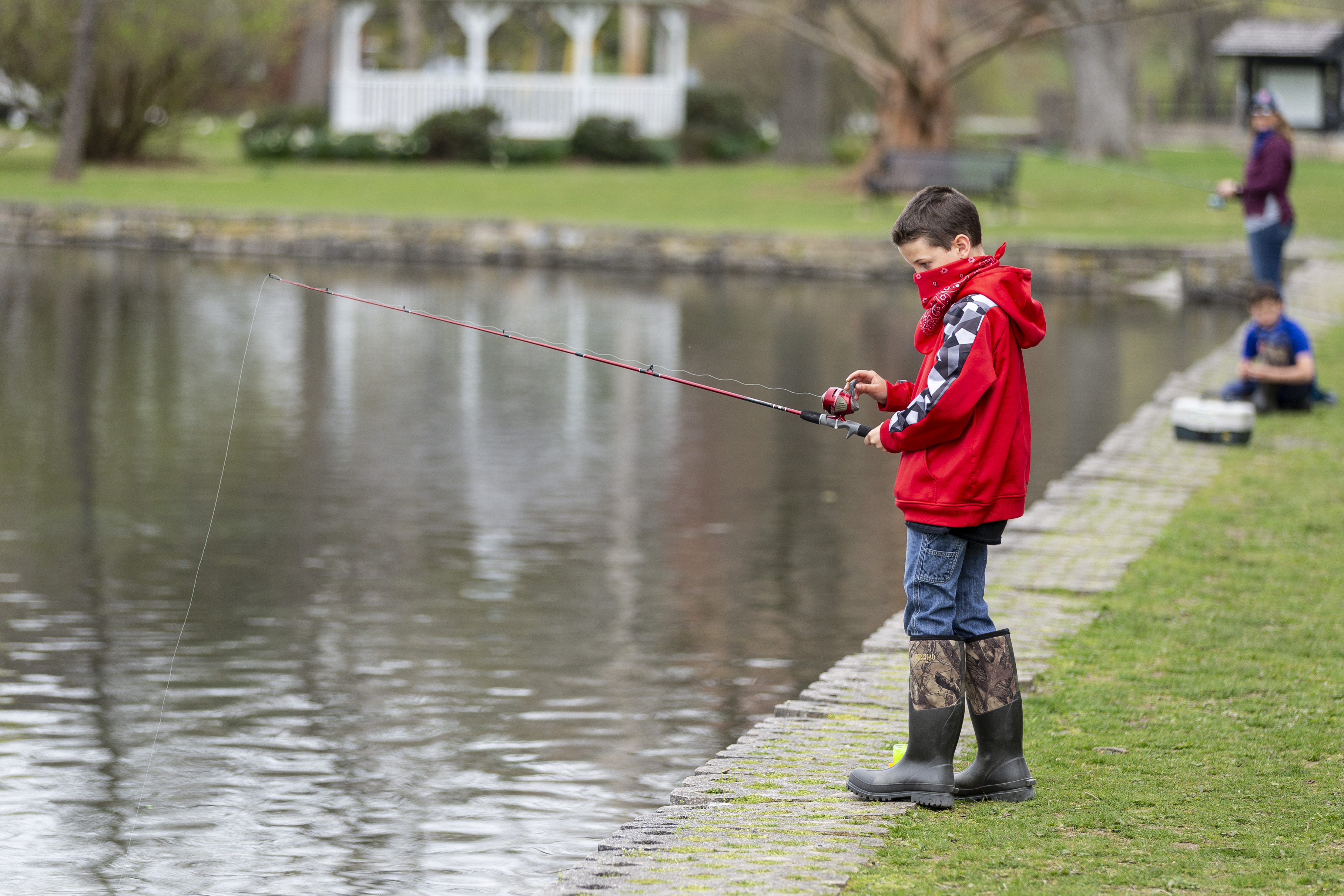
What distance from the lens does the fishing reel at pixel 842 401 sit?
5.02 m

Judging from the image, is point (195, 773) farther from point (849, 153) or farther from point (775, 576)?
point (849, 153)

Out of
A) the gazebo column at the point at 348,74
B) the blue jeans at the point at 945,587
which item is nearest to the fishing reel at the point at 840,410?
the blue jeans at the point at 945,587

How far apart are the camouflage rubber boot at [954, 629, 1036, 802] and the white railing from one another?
3528 centimetres

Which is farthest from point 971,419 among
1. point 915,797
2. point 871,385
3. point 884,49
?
point 884,49

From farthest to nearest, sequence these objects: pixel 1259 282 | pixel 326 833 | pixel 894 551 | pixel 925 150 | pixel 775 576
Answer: pixel 925 150 < pixel 1259 282 < pixel 894 551 < pixel 775 576 < pixel 326 833

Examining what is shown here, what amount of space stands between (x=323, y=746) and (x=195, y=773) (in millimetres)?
447

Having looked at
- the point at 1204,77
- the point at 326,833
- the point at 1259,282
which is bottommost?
the point at 326,833

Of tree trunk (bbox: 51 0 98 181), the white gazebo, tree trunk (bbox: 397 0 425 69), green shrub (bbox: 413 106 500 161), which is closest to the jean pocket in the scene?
tree trunk (bbox: 51 0 98 181)

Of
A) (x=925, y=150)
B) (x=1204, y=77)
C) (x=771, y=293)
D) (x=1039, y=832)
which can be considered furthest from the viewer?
(x=1204, y=77)

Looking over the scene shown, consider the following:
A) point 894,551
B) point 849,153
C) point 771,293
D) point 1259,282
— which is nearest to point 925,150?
point 771,293

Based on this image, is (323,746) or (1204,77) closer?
(323,746)

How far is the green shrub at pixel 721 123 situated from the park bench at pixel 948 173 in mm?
11437

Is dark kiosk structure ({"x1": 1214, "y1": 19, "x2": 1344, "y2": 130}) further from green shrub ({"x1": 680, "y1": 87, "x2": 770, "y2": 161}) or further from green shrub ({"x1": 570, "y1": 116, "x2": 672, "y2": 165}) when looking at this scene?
green shrub ({"x1": 570, "y1": 116, "x2": 672, "y2": 165})

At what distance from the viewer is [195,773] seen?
5.98m
